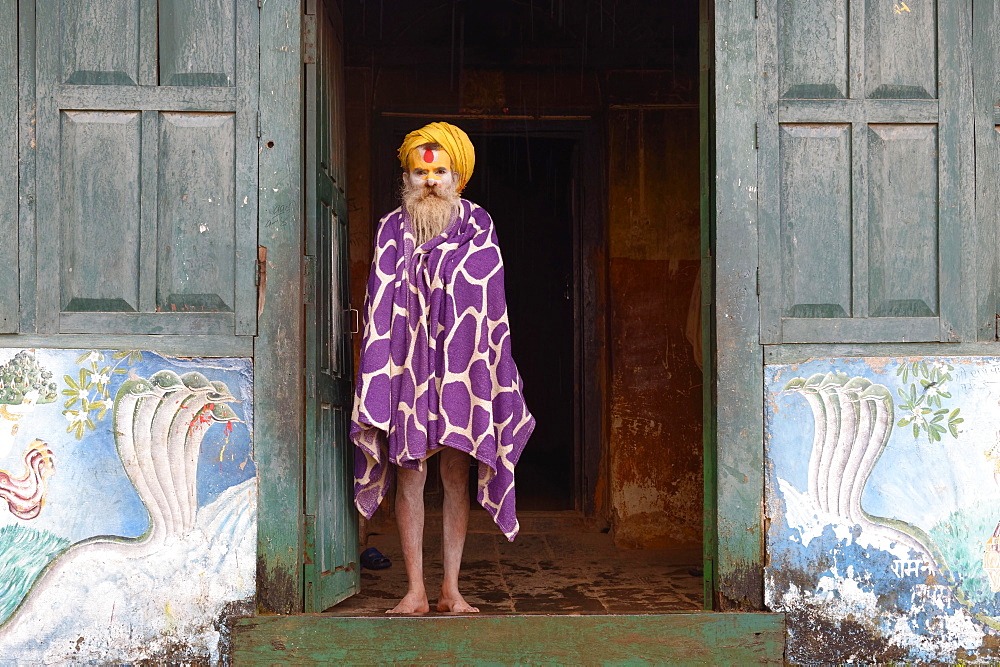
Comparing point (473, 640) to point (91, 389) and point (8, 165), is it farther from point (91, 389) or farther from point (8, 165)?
point (8, 165)

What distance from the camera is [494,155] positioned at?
1012 cm

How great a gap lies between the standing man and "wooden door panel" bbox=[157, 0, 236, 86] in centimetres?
86

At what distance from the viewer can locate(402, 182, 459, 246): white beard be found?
4.25m

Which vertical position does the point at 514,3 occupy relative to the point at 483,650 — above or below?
above

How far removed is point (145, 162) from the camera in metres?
3.93

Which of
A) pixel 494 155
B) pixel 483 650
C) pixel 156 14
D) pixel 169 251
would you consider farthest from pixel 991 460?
pixel 494 155

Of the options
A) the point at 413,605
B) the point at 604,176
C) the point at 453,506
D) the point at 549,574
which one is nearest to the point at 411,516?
the point at 453,506

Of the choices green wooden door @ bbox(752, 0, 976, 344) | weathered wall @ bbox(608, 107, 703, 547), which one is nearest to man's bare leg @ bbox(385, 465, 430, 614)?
green wooden door @ bbox(752, 0, 976, 344)

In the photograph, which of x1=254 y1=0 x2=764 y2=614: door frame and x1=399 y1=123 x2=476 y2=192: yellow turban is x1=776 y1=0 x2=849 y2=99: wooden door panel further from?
x1=399 y1=123 x2=476 y2=192: yellow turban

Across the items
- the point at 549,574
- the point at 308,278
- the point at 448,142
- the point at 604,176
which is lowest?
the point at 549,574

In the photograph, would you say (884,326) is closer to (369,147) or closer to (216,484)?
(216,484)

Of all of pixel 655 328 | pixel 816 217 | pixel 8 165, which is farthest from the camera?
pixel 655 328

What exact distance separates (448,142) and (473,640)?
2132 mm

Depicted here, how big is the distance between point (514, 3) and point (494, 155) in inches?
149
